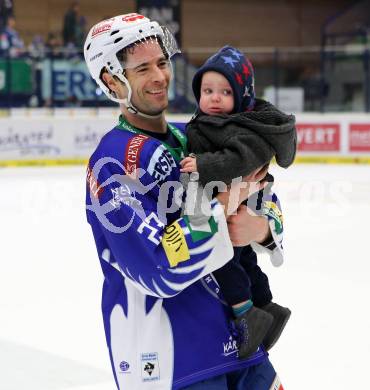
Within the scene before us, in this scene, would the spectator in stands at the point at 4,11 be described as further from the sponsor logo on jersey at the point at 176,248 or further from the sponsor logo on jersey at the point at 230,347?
the sponsor logo on jersey at the point at 176,248

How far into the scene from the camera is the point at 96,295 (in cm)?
540

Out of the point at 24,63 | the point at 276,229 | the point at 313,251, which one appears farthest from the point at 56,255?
the point at 24,63

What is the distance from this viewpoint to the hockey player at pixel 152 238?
1.76 meters

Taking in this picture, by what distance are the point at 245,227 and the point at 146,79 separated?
421mm

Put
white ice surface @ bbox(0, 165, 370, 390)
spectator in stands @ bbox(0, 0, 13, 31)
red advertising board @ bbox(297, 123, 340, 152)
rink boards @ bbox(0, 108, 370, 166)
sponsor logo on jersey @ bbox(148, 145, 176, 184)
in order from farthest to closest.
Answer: spectator in stands @ bbox(0, 0, 13, 31) < red advertising board @ bbox(297, 123, 340, 152) < rink boards @ bbox(0, 108, 370, 166) < white ice surface @ bbox(0, 165, 370, 390) < sponsor logo on jersey @ bbox(148, 145, 176, 184)

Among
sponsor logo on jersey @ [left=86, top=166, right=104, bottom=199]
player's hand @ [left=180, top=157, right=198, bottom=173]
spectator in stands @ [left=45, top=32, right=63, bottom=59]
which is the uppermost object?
spectator in stands @ [left=45, top=32, right=63, bottom=59]

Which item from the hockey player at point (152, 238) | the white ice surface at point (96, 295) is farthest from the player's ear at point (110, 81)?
the white ice surface at point (96, 295)

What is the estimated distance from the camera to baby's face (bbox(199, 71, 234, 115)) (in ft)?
6.79

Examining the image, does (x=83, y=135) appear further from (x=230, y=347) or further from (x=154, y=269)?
(x=154, y=269)

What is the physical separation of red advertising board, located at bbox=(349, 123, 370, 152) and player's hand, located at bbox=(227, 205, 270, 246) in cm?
1270

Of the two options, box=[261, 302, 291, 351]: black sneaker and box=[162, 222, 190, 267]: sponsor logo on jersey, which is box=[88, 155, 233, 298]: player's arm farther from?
box=[261, 302, 291, 351]: black sneaker

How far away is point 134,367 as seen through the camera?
1.90m

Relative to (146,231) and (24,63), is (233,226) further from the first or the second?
(24,63)

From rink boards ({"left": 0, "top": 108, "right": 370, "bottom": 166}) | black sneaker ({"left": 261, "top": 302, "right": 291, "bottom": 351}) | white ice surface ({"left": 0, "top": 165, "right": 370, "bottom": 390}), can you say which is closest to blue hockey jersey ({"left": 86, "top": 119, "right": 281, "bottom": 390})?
black sneaker ({"left": 261, "top": 302, "right": 291, "bottom": 351})
